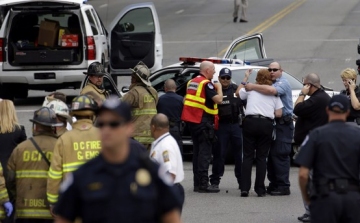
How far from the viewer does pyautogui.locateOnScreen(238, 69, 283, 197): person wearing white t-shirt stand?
12273 mm

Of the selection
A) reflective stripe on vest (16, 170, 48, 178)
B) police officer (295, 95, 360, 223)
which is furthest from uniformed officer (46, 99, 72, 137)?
police officer (295, 95, 360, 223)

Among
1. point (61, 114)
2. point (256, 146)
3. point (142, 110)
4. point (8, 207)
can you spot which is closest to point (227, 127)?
point (256, 146)

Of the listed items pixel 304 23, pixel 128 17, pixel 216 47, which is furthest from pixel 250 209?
pixel 304 23

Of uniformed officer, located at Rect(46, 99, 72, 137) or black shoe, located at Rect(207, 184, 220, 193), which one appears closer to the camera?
uniformed officer, located at Rect(46, 99, 72, 137)

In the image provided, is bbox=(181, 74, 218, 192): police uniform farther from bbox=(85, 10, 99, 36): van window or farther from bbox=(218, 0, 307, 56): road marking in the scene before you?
bbox=(218, 0, 307, 56): road marking

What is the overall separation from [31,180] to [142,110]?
4.20 meters

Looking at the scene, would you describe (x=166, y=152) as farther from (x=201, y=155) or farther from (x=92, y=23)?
(x=92, y=23)

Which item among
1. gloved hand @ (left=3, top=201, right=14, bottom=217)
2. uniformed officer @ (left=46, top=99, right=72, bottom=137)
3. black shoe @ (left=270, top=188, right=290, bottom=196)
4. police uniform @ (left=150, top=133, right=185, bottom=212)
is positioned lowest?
black shoe @ (left=270, top=188, right=290, bottom=196)

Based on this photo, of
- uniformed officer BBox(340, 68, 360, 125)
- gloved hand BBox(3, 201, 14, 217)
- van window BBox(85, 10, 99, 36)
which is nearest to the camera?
gloved hand BBox(3, 201, 14, 217)

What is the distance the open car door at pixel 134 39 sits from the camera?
19812mm

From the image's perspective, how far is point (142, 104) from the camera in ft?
39.2

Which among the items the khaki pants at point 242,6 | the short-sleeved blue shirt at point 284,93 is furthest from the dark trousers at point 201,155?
the khaki pants at point 242,6

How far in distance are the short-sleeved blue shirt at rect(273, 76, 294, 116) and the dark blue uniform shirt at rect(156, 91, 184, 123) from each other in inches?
51.7

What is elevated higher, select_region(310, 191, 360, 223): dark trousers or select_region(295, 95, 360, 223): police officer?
select_region(295, 95, 360, 223): police officer
